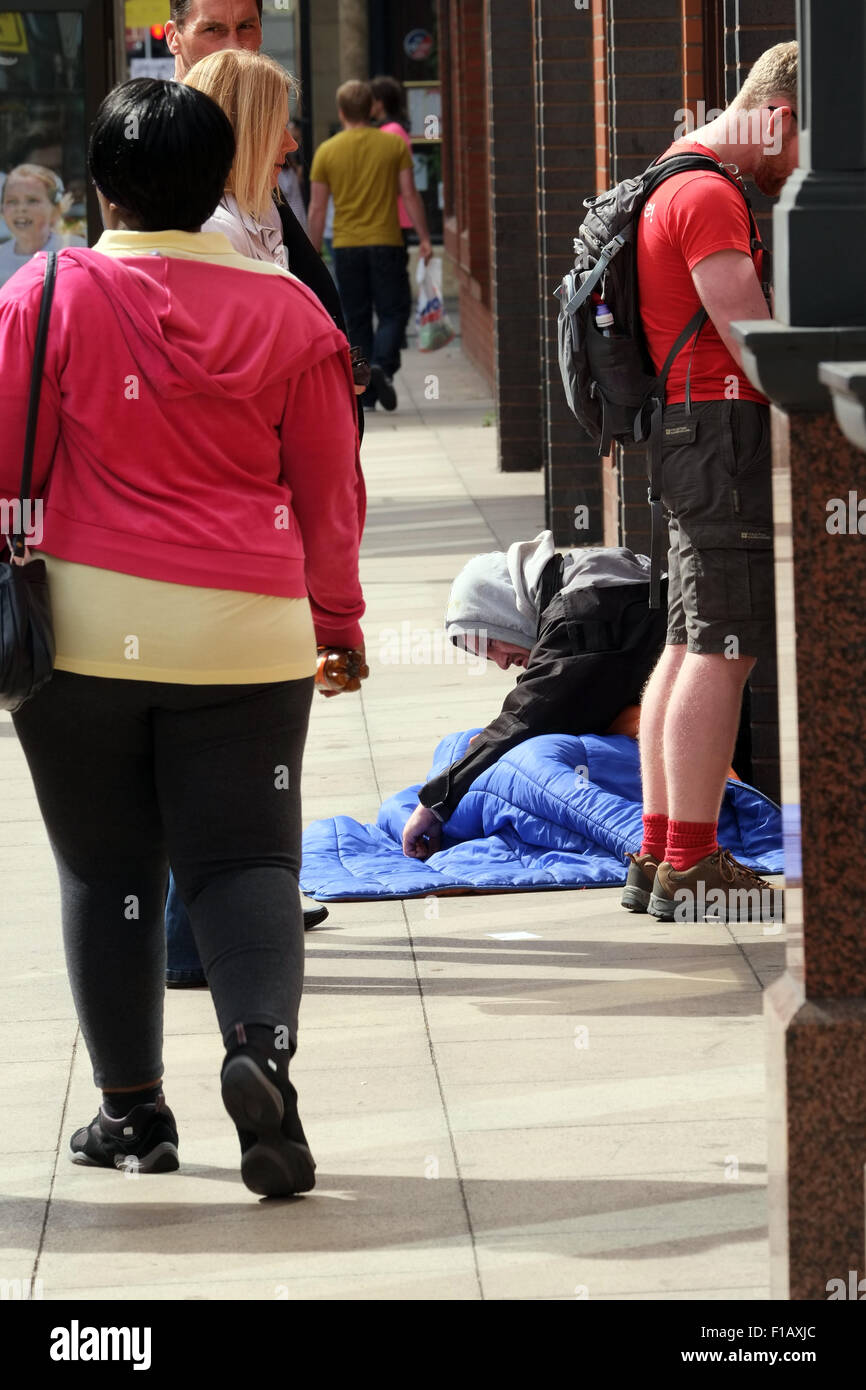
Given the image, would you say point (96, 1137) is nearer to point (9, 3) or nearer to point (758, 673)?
point (758, 673)

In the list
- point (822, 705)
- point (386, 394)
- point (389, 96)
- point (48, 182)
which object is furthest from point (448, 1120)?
point (389, 96)

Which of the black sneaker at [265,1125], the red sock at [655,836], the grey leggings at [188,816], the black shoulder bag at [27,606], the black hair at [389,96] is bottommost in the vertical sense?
the red sock at [655,836]

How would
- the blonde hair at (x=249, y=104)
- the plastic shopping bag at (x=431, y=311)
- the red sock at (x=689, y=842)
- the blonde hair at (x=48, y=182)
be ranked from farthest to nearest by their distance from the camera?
the plastic shopping bag at (x=431, y=311), the blonde hair at (x=48, y=182), the red sock at (x=689, y=842), the blonde hair at (x=249, y=104)

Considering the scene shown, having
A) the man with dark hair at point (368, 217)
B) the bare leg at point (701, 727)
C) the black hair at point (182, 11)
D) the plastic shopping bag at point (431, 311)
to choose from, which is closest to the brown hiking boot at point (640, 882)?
the bare leg at point (701, 727)

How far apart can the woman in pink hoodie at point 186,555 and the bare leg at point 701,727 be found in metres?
1.58

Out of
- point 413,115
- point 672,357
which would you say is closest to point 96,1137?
point 672,357

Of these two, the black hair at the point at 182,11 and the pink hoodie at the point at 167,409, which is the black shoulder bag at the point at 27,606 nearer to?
the pink hoodie at the point at 167,409

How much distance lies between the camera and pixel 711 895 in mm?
5254

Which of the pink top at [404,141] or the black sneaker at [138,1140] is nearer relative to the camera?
the black sneaker at [138,1140]

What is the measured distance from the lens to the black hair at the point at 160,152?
11.4ft

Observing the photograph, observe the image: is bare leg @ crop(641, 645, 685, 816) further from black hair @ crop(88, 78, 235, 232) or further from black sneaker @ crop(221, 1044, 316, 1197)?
black hair @ crop(88, 78, 235, 232)

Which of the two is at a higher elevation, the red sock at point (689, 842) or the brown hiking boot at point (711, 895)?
the red sock at point (689, 842)

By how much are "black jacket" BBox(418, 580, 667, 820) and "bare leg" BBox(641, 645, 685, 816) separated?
61cm

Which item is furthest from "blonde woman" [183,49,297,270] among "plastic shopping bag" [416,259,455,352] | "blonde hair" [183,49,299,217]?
"plastic shopping bag" [416,259,455,352]
